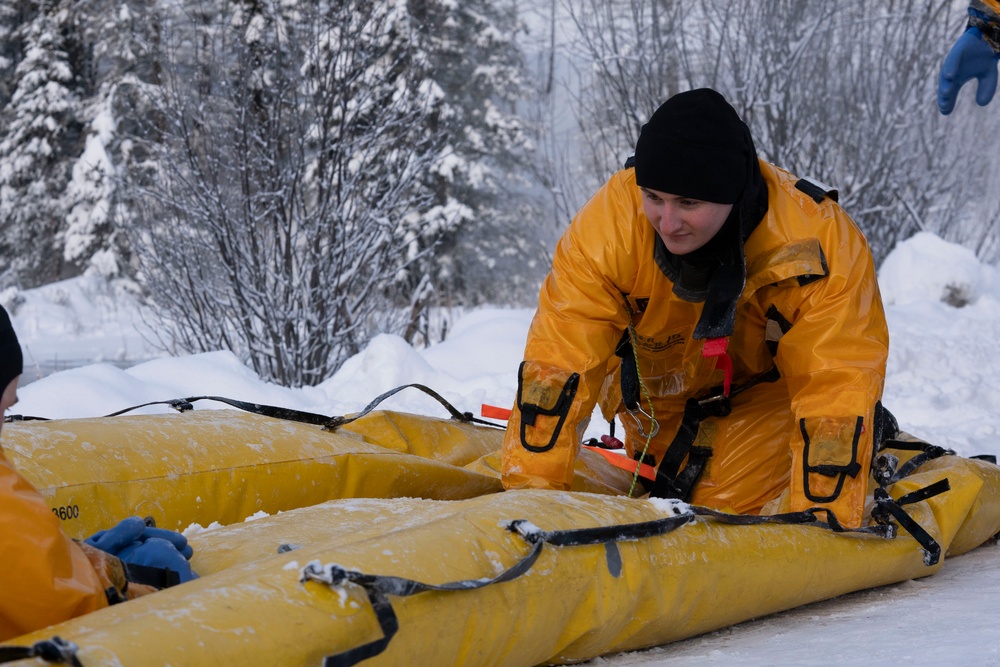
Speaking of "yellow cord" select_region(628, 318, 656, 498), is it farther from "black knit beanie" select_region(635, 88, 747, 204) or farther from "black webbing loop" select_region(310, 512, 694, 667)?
"black webbing loop" select_region(310, 512, 694, 667)

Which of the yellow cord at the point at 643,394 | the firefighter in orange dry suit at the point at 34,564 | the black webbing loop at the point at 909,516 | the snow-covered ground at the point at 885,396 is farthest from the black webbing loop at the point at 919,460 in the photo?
the firefighter in orange dry suit at the point at 34,564

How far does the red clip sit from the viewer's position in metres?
2.66

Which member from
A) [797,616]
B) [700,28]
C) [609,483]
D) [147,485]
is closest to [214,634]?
[147,485]

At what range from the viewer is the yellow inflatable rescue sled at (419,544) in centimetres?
151

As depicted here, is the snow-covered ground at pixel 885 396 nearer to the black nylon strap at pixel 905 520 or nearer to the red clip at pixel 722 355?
the black nylon strap at pixel 905 520

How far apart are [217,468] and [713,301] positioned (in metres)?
1.39

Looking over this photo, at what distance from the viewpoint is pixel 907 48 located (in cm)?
994

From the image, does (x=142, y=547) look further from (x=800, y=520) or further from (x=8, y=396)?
(x=800, y=520)

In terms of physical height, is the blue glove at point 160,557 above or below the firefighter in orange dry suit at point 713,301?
below

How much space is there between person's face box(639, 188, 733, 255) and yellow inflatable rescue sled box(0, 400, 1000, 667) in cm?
68

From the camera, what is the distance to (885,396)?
20.9 feet

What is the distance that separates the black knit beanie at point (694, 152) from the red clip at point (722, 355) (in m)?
0.37

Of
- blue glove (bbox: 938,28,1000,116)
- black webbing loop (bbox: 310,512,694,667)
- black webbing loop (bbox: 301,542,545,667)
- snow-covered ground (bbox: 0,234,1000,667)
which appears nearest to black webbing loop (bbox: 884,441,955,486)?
snow-covered ground (bbox: 0,234,1000,667)

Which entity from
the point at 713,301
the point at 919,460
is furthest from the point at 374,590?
the point at 919,460
